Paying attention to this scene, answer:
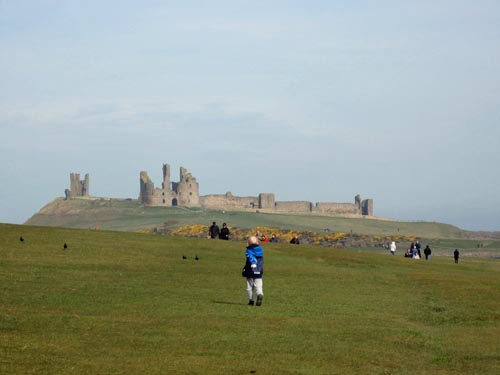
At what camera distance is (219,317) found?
22.8m

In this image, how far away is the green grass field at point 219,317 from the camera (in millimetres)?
16719

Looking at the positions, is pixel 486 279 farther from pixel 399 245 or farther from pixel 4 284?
pixel 399 245

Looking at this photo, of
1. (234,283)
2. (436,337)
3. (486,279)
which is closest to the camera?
(436,337)

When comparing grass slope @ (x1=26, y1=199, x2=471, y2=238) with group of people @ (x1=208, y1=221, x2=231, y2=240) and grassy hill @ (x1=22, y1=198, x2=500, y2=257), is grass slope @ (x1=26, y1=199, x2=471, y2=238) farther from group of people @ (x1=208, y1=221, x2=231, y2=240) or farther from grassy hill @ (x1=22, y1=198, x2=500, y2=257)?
group of people @ (x1=208, y1=221, x2=231, y2=240)

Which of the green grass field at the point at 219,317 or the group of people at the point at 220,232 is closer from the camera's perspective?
the green grass field at the point at 219,317

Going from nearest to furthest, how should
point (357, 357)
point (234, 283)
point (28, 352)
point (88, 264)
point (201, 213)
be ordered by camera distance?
point (28, 352) → point (357, 357) → point (234, 283) → point (88, 264) → point (201, 213)

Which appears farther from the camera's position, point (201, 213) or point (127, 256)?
point (201, 213)

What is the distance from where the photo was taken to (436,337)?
21.8 metres

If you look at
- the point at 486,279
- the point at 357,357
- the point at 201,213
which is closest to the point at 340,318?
the point at 357,357

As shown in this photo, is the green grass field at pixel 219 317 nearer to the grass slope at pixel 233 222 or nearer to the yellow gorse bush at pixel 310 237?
the yellow gorse bush at pixel 310 237

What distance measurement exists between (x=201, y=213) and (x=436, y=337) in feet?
535

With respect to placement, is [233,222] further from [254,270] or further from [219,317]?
[219,317]

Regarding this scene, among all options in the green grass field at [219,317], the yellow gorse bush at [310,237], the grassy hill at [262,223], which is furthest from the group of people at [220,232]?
the grassy hill at [262,223]

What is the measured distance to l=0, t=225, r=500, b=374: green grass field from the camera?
1672 cm
